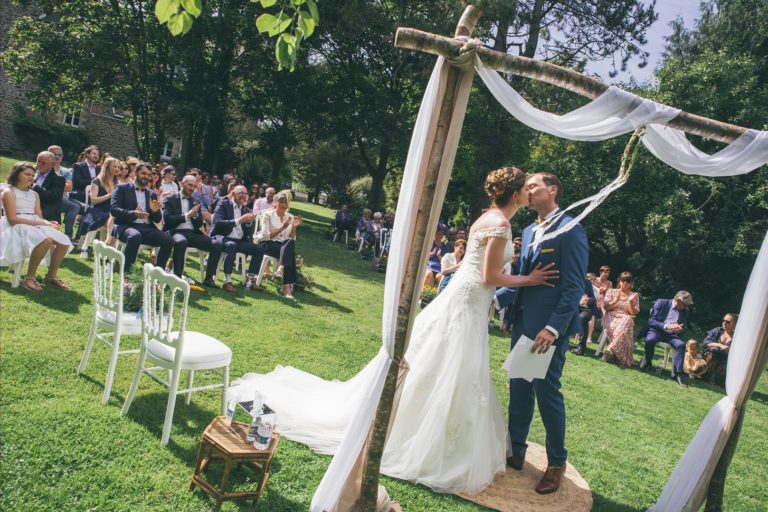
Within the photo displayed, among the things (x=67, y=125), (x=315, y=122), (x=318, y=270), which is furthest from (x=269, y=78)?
(x=67, y=125)

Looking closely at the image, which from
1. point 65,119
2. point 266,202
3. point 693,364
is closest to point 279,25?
point 266,202

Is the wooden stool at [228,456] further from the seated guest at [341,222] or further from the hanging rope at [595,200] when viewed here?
the seated guest at [341,222]

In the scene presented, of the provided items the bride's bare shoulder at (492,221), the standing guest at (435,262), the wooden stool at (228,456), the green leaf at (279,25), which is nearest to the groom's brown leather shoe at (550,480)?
the bride's bare shoulder at (492,221)

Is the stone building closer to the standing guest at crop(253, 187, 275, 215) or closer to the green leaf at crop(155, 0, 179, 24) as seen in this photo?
the standing guest at crop(253, 187, 275, 215)

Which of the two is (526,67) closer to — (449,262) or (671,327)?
(449,262)

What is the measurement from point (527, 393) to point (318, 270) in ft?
31.3

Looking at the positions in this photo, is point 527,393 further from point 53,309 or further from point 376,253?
point 376,253

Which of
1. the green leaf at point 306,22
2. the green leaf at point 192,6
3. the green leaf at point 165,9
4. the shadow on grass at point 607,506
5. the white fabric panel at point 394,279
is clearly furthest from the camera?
the shadow on grass at point 607,506

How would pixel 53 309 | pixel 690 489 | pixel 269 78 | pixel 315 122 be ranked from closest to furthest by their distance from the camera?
1. pixel 690 489
2. pixel 53 309
3. pixel 269 78
4. pixel 315 122

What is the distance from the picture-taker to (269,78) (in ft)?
74.3

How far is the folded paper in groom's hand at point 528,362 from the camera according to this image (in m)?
3.90

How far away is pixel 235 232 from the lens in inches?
376

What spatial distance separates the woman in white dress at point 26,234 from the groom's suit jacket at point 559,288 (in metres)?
5.93

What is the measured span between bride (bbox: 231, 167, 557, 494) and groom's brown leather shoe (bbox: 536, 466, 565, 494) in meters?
0.34
